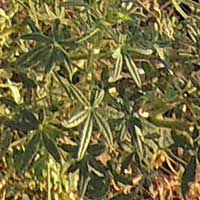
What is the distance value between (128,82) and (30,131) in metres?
0.26

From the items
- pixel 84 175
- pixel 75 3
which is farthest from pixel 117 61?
pixel 84 175

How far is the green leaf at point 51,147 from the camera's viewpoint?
5.72 ft

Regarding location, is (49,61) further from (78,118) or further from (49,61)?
(78,118)

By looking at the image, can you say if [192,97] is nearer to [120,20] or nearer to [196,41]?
[196,41]

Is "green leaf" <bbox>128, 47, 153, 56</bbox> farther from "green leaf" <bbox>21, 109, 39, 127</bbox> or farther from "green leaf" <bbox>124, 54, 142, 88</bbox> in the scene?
"green leaf" <bbox>21, 109, 39, 127</bbox>

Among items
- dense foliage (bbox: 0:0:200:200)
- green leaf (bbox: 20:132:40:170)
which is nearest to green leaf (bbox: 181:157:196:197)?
dense foliage (bbox: 0:0:200:200)

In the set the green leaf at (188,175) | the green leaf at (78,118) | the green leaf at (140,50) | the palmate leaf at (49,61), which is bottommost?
the green leaf at (188,175)

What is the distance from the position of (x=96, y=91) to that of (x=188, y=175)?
0.27m

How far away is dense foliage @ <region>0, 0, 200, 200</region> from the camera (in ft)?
5.66

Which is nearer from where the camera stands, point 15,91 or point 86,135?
point 86,135

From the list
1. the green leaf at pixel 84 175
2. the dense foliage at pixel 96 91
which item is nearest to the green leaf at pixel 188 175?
the dense foliage at pixel 96 91

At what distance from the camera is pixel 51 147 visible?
5.72ft

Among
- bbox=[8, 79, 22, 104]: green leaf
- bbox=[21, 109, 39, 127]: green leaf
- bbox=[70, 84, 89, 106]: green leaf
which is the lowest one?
bbox=[8, 79, 22, 104]: green leaf

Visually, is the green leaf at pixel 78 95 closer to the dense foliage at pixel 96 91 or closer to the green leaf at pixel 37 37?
the dense foliage at pixel 96 91
